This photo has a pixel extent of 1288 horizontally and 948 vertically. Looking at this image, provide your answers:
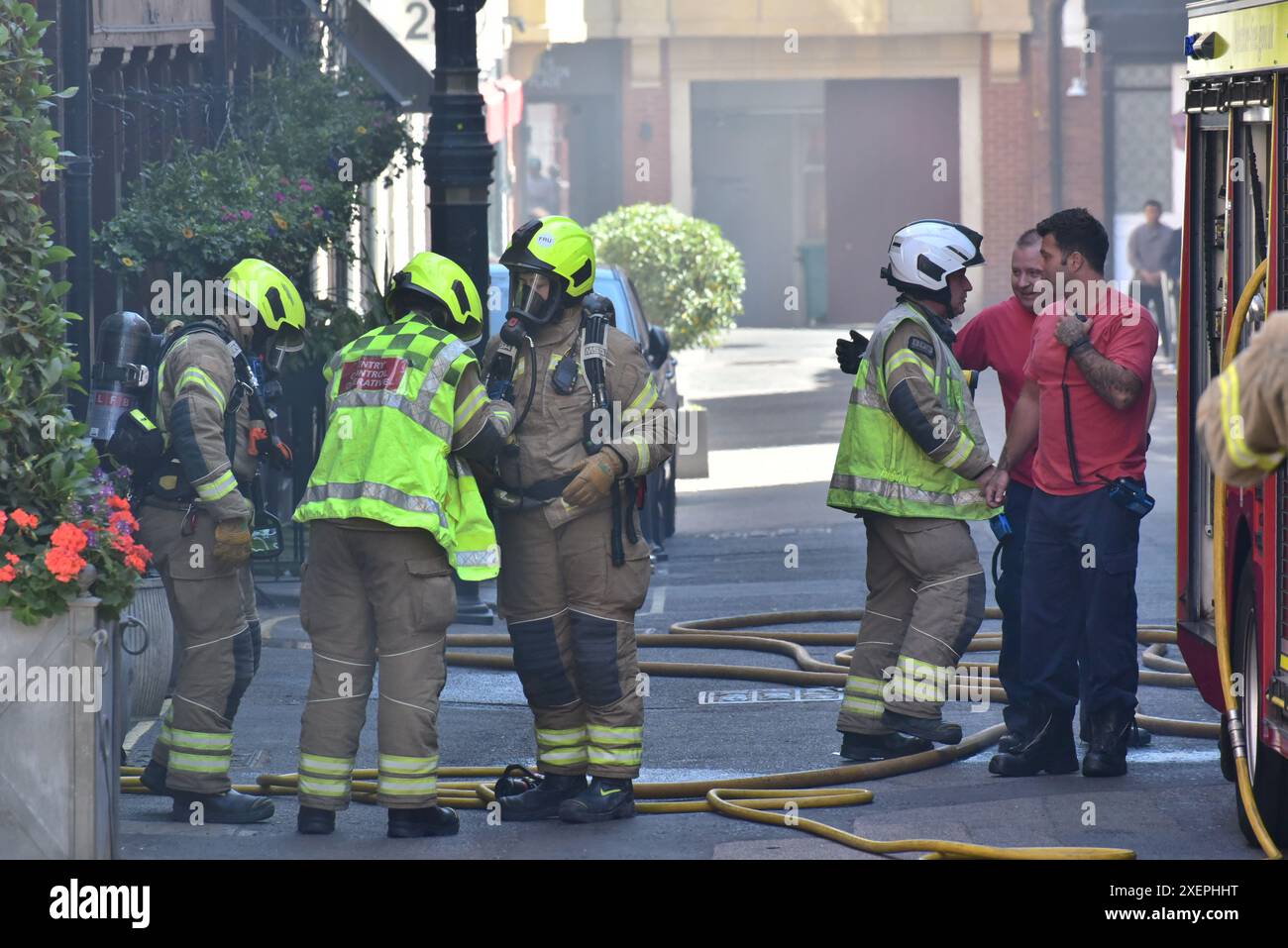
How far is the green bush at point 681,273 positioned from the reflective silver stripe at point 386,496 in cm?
1414

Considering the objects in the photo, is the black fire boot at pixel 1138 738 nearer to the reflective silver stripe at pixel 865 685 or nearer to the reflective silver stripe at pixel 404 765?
the reflective silver stripe at pixel 865 685

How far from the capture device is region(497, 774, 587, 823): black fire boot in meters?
7.29

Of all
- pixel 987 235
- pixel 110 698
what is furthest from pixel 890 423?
pixel 987 235

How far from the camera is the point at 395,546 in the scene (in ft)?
22.8

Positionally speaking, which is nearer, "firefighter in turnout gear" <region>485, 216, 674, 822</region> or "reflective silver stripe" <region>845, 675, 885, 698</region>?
"firefighter in turnout gear" <region>485, 216, 674, 822</region>

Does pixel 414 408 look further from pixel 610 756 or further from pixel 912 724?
pixel 912 724

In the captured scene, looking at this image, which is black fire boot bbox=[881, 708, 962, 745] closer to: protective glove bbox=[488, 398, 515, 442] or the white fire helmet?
the white fire helmet

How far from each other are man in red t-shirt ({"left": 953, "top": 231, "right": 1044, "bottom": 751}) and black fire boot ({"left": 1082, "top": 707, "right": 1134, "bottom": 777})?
1.37 ft

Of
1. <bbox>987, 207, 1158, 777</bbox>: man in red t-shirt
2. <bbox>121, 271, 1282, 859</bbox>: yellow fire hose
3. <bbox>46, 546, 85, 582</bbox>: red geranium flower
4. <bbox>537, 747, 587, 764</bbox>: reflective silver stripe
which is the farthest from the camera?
<bbox>987, 207, 1158, 777</bbox>: man in red t-shirt

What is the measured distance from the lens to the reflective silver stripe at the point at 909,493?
26.2ft

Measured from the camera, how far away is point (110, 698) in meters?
6.04

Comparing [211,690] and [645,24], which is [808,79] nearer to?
[645,24]

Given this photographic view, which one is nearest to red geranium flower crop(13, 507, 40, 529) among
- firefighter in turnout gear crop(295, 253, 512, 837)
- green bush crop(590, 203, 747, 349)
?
firefighter in turnout gear crop(295, 253, 512, 837)

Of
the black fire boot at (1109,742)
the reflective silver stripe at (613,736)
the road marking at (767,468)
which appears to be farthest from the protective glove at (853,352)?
the road marking at (767,468)
